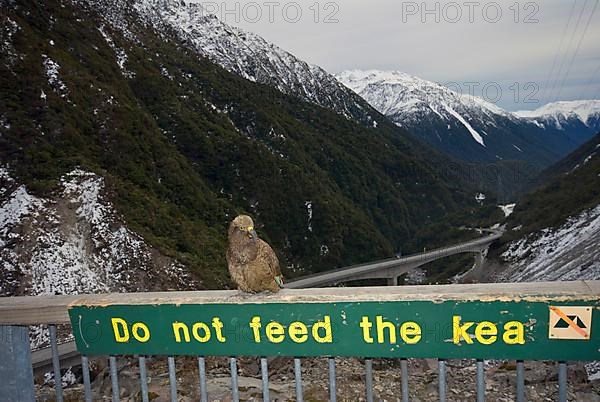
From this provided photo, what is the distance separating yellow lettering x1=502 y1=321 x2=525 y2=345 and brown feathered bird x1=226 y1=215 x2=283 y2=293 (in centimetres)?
108

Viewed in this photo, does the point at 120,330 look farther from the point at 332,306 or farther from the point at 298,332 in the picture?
the point at 332,306

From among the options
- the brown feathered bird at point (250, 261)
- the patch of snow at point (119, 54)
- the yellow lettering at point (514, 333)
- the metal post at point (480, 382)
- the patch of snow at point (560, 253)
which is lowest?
the patch of snow at point (560, 253)

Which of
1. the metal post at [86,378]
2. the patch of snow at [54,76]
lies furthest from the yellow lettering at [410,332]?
the patch of snow at [54,76]

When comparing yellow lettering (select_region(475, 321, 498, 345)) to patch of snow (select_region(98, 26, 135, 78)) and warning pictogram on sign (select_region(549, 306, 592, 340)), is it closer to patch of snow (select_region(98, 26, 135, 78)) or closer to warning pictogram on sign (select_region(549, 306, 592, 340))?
warning pictogram on sign (select_region(549, 306, 592, 340))

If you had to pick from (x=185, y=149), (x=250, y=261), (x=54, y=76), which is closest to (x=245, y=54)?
(x=185, y=149)

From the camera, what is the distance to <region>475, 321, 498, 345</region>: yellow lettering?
5.89ft

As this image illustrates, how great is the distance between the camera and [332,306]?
1938mm

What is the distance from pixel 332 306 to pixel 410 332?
359mm

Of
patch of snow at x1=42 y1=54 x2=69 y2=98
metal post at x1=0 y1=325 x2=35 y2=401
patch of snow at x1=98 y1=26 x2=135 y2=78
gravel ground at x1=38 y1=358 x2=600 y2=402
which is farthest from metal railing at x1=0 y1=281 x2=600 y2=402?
patch of snow at x1=98 y1=26 x2=135 y2=78

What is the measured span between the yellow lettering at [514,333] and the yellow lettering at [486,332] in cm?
4

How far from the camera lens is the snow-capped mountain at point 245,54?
122762 millimetres

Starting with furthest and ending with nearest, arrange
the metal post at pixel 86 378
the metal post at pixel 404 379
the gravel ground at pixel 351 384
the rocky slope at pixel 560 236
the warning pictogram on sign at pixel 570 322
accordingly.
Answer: the rocky slope at pixel 560 236
the gravel ground at pixel 351 384
the metal post at pixel 86 378
the metal post at pixel 404 379
the warning pictogram on sign at pixel 570 322

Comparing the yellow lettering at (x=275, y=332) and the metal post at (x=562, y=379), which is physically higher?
the yellow lettering at (x=275, y=332)

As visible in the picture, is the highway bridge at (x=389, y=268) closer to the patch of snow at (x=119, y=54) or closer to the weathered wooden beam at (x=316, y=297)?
the weathered wooden beam at (x=316, y=297)
